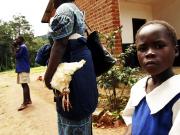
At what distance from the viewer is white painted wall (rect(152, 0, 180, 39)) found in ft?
34.5

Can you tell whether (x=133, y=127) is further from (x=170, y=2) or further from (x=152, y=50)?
(x=170, y=2)

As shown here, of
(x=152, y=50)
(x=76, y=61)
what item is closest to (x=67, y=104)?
(x=76, y=61)

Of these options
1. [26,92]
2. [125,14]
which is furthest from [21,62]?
[125,14]

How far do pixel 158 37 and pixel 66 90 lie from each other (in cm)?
97

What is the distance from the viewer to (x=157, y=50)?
62.4 inches

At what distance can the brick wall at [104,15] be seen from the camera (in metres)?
7.01

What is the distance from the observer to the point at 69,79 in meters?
2.40

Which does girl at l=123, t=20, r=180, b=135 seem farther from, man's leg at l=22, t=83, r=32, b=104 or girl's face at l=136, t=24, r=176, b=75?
man's leg at l=22, t=83, r=32, b=104

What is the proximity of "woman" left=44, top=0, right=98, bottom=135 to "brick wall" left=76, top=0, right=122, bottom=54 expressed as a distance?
4358mm

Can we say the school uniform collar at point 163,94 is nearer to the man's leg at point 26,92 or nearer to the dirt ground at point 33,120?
the dirt ground at point 33,120

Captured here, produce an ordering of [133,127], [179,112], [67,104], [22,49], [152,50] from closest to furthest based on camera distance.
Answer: [179,112] → [152,50] → [133,127] → [67,104] → [22,49]

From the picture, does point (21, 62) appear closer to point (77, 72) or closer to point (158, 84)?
point (77, 72)

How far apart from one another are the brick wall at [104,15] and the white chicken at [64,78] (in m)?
4.48

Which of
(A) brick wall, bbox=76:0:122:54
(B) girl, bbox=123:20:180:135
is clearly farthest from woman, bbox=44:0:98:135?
(A) brick wall, bbox=76:0:122:54
